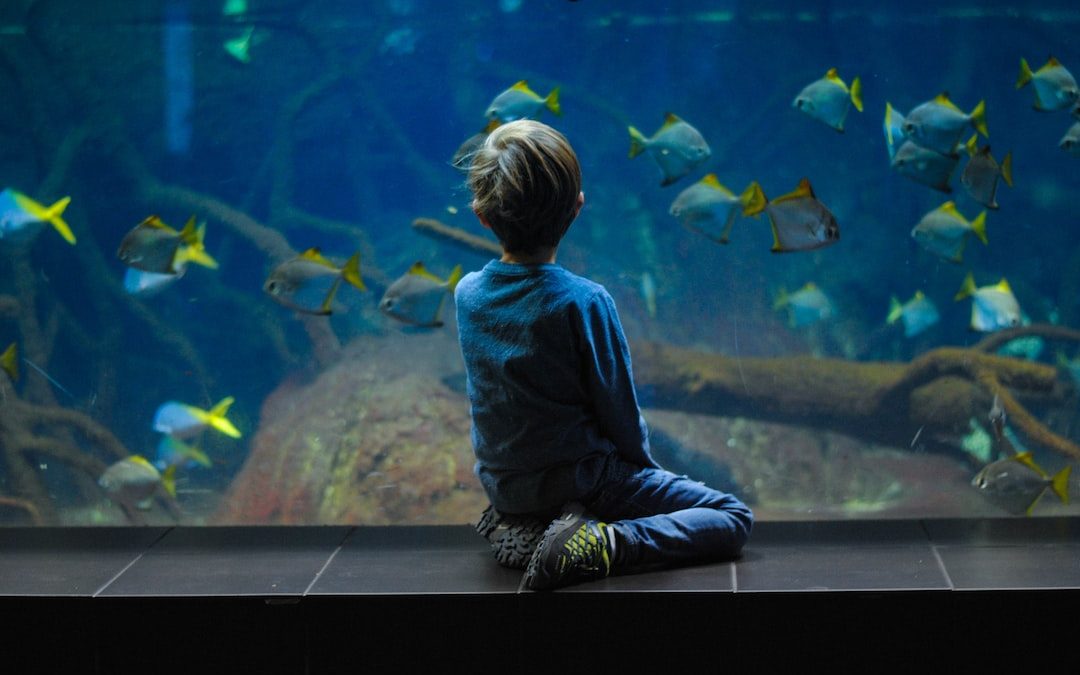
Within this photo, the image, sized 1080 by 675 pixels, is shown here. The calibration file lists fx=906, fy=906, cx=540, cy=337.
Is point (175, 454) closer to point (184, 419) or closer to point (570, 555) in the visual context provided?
point (184, 419)

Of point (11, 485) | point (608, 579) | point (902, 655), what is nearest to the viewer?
point (902, 655)

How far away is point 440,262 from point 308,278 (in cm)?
375

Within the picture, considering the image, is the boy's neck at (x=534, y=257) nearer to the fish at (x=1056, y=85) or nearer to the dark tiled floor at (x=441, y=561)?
the dark tiled floor at (x=441, y=561)

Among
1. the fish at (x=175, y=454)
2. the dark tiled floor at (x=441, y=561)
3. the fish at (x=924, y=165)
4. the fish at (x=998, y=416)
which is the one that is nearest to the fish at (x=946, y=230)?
the fish at (x=924, y=165)

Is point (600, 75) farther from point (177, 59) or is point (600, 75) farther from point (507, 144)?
point (507, 144)

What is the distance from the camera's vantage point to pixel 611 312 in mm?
2578

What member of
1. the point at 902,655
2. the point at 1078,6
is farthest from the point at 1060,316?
the point at 902,655

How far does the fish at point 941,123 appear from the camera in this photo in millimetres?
3916

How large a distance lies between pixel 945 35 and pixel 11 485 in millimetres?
7236

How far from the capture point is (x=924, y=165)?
4160mm

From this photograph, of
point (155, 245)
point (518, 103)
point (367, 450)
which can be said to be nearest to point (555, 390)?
point (518, 103)

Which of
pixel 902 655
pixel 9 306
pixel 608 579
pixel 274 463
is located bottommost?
pixel 274 463

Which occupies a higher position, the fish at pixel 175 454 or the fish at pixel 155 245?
the fish at pixel 155 245

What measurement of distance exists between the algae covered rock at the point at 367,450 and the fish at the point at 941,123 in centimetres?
323
